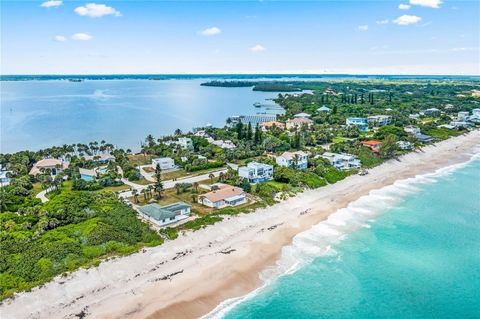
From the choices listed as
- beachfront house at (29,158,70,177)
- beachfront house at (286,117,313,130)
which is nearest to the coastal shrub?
beachfront house at (29,158,70,177)

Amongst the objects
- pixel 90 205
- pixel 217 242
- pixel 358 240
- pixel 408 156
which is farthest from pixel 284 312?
pixel 408 156

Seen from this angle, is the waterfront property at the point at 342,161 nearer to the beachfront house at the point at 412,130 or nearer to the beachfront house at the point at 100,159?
the beachfront house at the point at 412,130

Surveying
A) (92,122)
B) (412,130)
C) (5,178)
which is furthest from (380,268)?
(92,122)

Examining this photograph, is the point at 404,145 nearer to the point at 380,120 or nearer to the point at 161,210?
the point at 380,120

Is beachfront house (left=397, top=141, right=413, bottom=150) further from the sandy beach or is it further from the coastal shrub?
the coastal shrub

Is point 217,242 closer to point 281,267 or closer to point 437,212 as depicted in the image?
point 281,267

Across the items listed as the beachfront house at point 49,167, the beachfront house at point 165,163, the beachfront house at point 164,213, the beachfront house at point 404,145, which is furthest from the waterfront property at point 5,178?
the beachfront house at point 404,145
